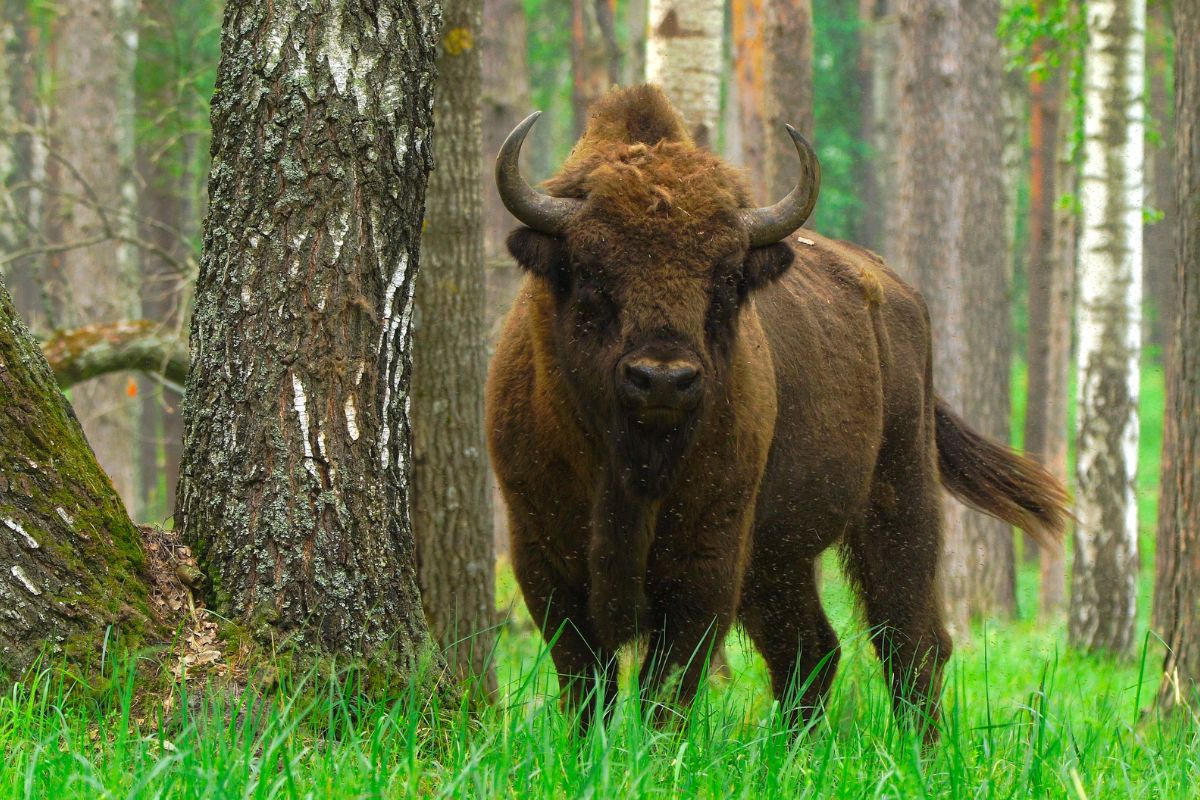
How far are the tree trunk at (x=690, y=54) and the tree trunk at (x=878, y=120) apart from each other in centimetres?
1639

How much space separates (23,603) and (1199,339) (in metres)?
5.22

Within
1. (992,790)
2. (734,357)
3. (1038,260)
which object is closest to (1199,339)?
(734,357)

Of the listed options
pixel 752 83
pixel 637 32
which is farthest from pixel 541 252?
pixel 637 32

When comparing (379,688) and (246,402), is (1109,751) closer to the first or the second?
(379,688)

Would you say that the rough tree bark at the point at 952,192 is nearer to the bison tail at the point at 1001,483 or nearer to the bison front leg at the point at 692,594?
the bison tail at the point at 1001,483

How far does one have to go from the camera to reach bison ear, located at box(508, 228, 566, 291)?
4.80m

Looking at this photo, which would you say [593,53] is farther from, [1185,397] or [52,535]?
[52,535]

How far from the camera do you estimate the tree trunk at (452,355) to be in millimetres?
6172

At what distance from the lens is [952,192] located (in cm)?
1237

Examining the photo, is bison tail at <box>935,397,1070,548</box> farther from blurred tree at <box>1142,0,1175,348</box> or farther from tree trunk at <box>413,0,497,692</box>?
blurred tree at <box>1142,0,1175,348</box>

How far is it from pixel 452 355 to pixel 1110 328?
288 inches

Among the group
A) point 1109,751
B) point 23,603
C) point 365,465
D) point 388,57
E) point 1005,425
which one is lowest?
point 1005,425

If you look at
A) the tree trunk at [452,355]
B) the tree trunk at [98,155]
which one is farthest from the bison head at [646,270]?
the tree trunk at [98,155]

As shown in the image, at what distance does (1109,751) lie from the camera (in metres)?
4.02
